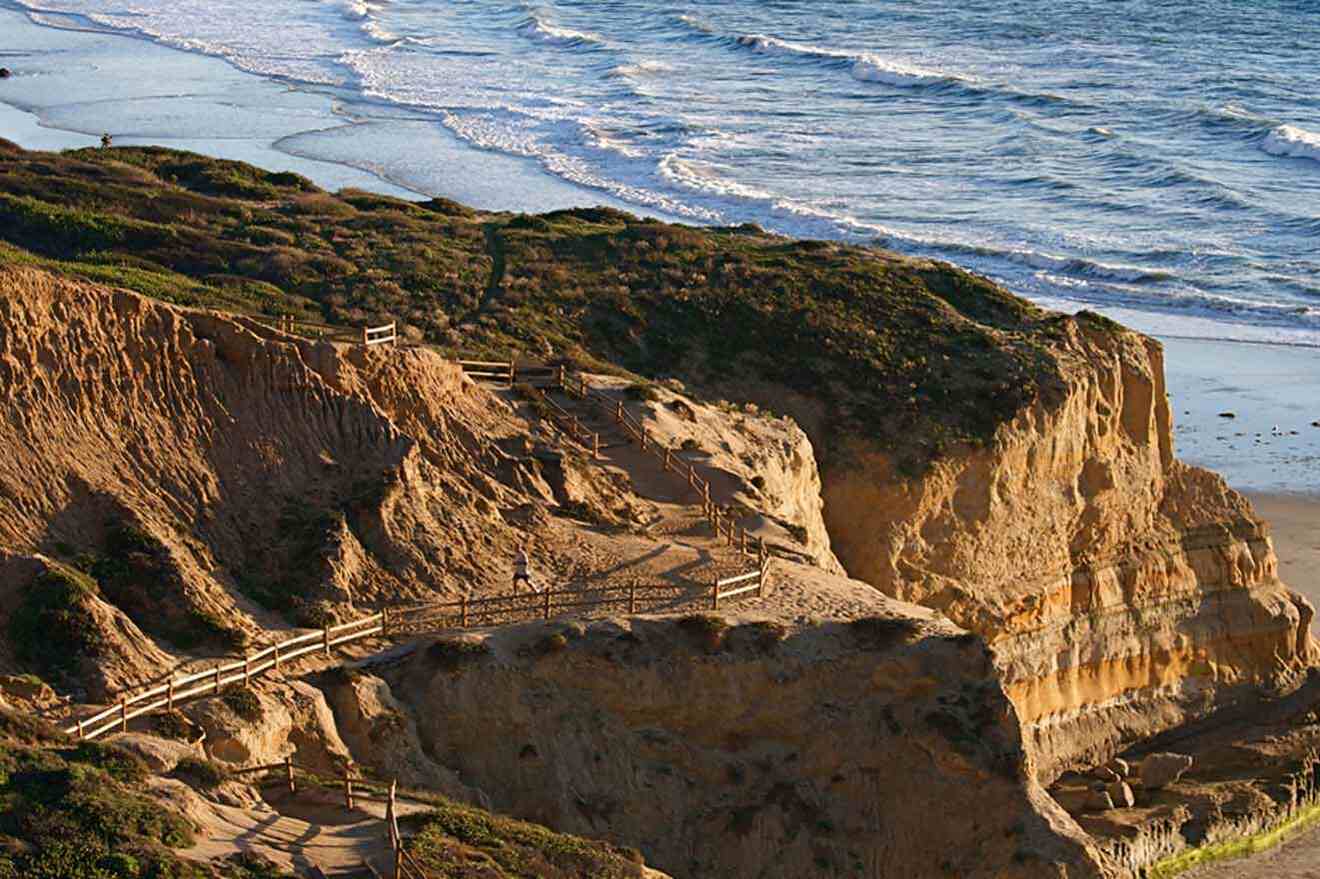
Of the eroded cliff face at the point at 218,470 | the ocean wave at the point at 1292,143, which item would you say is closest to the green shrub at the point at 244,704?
the eroded cliff face at the point at 218,470

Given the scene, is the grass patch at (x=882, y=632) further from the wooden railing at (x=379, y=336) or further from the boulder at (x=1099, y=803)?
the wooden railing at (x=379, y=336)

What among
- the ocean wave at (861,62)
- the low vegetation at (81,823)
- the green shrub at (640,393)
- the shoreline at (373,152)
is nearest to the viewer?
the low vegetation at (81,823)

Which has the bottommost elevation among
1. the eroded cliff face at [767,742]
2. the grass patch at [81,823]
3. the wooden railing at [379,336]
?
the eroded cliff face at [767,742]

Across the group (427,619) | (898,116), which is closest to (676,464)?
(427,619)

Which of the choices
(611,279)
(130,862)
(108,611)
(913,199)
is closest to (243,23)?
(913,199)

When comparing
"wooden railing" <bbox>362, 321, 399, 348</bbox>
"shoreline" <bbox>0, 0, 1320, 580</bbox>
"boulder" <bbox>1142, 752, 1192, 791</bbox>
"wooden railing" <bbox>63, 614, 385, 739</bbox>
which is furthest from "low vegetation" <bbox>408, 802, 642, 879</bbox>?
"shoreline" <bbox>0, 0, 1320, 580</bbox>

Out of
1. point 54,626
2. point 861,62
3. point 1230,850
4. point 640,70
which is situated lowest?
point 1230,850

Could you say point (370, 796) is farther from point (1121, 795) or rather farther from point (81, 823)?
point (1121, 795)

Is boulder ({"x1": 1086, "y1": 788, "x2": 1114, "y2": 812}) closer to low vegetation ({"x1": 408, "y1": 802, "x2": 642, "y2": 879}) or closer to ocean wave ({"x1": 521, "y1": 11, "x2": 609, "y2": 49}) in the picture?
low vegetation ({"x1": 408, "y1": 802, "x2": 642, "y2": 879})
